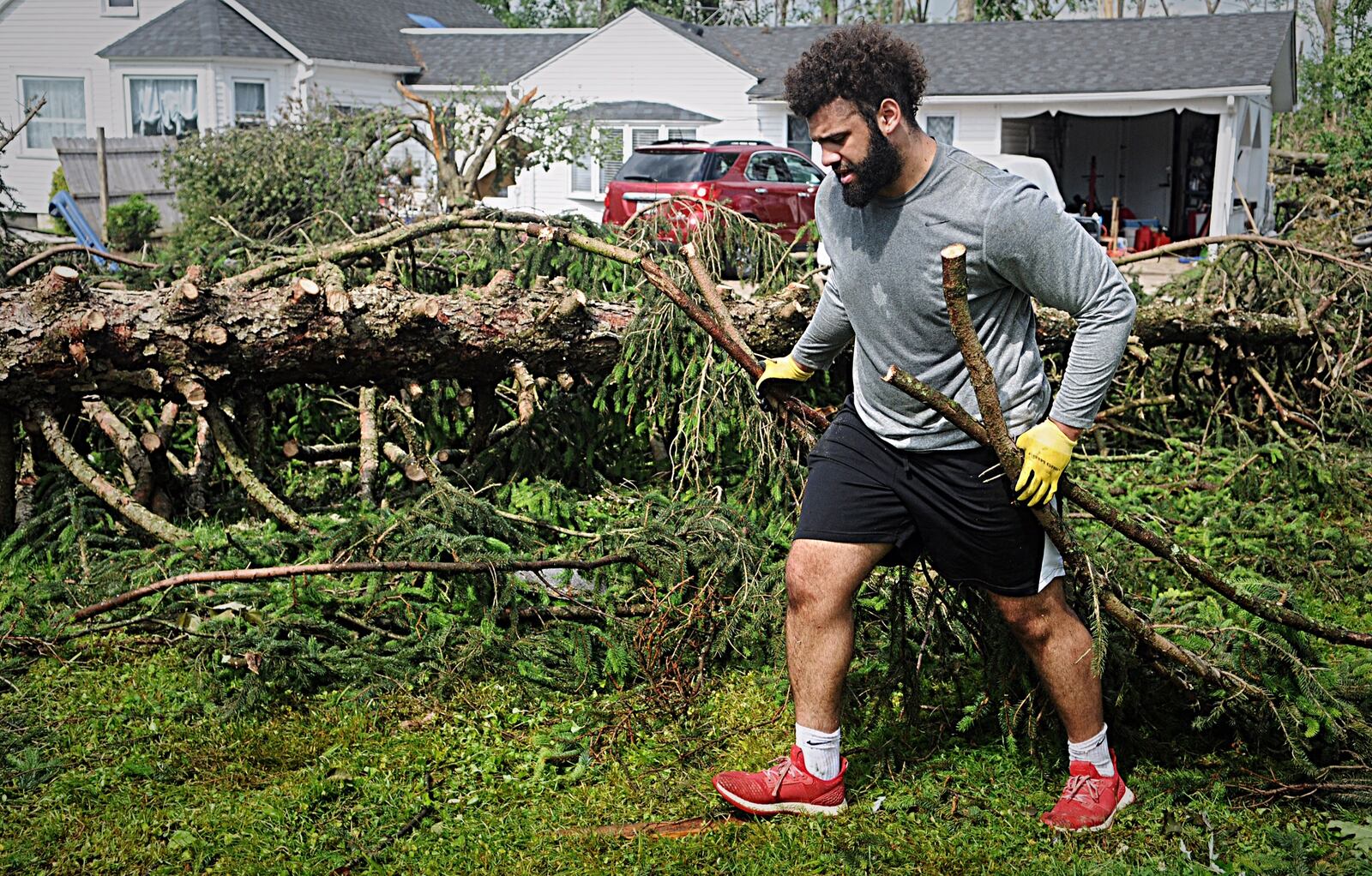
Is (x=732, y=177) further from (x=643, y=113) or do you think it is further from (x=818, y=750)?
(x=818, y=750)

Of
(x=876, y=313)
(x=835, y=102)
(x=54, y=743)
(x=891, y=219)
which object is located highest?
(x=835, y=102)

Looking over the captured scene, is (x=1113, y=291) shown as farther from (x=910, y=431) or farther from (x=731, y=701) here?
(x=731, y=701)

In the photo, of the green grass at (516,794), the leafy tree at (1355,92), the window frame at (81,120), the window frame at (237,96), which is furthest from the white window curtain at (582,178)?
the green grass at (516,794)

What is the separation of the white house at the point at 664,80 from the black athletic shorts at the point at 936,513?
70.5 ft

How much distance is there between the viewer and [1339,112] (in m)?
25.5

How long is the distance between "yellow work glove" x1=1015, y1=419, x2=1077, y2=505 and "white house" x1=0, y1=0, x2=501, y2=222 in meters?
24.1

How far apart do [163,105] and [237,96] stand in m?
1.54

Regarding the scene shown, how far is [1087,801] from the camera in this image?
338 cm

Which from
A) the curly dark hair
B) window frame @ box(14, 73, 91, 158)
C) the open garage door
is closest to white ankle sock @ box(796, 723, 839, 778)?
the curly dark hair

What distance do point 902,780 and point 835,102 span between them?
189cm

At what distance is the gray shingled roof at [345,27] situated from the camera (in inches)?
1045

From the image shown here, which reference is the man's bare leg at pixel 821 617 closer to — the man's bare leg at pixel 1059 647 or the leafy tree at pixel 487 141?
the man's bare leg at pixel 1059 647

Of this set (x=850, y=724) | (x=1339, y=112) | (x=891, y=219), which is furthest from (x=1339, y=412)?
(x=1339, y=112)

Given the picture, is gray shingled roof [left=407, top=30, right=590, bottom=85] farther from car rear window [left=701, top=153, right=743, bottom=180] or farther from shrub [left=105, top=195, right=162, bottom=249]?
car rear window [left=701, top=153, right=743, bottom=180]
